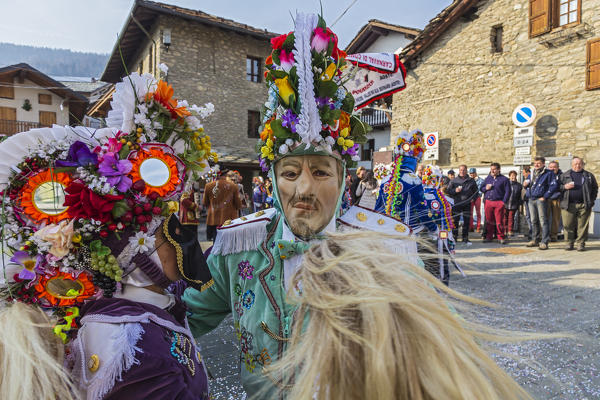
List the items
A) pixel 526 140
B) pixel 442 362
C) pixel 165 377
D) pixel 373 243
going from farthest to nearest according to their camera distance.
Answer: pixel 526 140, pixel 165 377, pixel 373 243, pixel 442 362

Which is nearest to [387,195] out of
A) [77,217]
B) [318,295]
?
[77,217]

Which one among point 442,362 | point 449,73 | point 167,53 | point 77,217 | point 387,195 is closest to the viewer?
point 442,362

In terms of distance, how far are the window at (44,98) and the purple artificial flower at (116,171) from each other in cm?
2852

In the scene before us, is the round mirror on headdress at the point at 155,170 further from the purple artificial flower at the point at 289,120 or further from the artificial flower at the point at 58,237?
the purple artificial flower at the point at 289,120

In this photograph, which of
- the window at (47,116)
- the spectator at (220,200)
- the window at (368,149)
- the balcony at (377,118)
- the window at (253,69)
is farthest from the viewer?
the window at (368,149)

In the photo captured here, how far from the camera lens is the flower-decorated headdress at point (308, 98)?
1.53 metres

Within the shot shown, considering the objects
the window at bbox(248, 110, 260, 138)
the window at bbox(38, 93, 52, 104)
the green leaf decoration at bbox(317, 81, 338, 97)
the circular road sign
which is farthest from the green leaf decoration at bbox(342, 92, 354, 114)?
the window at bbox(38, 93, 52, 104)

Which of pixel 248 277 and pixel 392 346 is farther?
pixel 248 277

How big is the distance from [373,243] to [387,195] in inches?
158

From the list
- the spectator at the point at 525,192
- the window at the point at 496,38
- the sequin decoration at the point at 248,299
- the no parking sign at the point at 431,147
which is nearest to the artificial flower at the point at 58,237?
the sequin decoration at the point at 248,299

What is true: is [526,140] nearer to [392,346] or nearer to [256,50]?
[392,346]

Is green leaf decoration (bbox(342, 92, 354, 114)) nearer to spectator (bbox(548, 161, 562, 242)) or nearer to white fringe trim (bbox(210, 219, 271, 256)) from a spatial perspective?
white fringe trim (bbox(210, 219, 271, 256))

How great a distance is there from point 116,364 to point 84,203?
1.89 feet

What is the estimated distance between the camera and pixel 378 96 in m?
5.04
